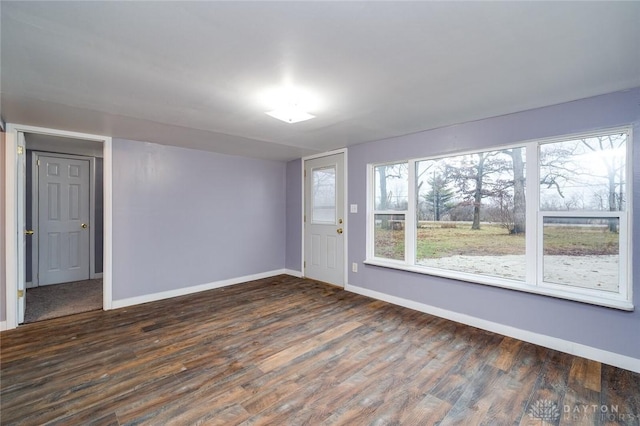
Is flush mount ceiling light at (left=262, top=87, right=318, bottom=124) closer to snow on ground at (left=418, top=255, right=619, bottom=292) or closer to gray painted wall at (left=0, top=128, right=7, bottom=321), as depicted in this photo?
snow on ground at (left=418, top=255, right=619, bottom=292)

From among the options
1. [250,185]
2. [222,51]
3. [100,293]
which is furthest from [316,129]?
[100,293]

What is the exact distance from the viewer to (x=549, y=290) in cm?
255

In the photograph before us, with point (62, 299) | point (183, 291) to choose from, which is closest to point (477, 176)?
point (183, 291)

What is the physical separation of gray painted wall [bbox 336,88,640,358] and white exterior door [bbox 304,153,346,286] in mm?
635

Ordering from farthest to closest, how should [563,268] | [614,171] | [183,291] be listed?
1. [183,291]
2. [563,268]
3. [614,171]

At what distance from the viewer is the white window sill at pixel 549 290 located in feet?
7.40

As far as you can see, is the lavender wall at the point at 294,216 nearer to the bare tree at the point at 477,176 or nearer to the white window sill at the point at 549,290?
the white window sill at the point at 549,290

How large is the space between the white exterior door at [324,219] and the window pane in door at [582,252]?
8.37 feet

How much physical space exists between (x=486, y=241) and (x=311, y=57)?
8.75ft

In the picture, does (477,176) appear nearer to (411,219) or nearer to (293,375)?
(411,219)

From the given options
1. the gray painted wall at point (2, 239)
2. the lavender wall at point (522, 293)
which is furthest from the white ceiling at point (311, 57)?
the gray painted wall at point (2, 239)

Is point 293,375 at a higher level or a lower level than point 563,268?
lower

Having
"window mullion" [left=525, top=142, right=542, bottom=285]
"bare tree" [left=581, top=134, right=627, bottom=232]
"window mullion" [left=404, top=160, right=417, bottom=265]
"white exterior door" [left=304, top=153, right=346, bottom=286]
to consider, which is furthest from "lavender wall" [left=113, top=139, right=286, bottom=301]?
"bare tree" [left=581, top=134, right=627, bottom=232]

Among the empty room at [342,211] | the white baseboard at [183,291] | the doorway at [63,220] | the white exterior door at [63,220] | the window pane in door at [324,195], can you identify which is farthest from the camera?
the window pane in door at [324,195]
